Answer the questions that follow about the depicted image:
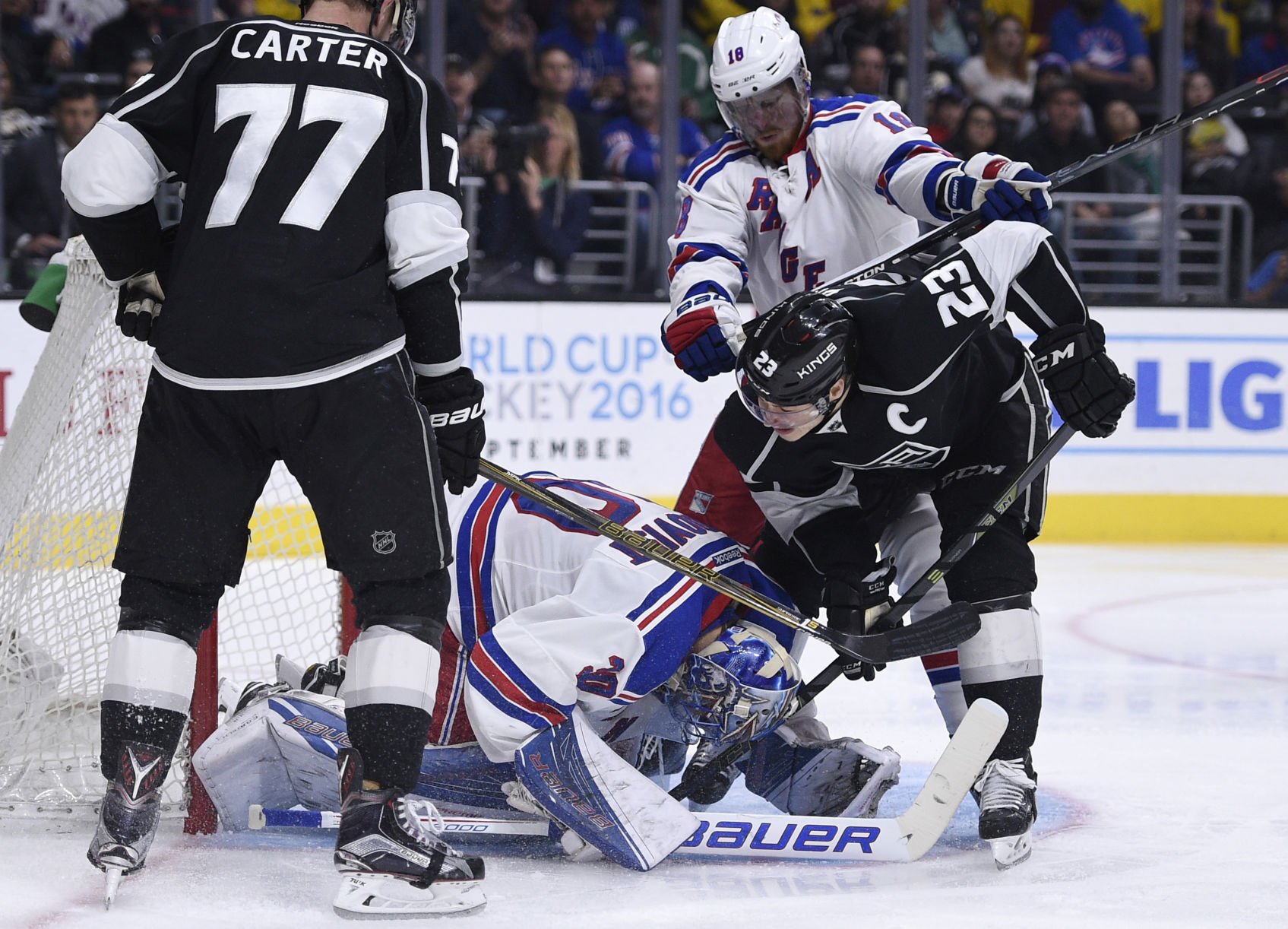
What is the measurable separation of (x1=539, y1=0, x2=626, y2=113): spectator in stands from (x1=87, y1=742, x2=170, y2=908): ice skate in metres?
4.62

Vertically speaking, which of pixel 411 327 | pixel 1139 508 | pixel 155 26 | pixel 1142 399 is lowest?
pixel 1139 508

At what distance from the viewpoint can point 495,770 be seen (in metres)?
2.28

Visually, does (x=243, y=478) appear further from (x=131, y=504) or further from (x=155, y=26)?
(x=155, y=26)

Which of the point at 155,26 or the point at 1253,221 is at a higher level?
the point at 155,26

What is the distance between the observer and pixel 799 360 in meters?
2.14

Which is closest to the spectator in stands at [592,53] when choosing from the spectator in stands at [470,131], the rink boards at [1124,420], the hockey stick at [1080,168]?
the spectator in stands at [470,131]

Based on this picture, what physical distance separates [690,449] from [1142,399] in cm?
166

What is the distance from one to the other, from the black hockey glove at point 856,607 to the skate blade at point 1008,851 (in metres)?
0.32

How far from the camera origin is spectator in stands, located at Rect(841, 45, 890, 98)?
643 centimetres

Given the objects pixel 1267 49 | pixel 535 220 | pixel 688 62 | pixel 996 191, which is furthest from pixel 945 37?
pixel 996 191

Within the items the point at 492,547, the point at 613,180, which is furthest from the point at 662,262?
the point at 492,547

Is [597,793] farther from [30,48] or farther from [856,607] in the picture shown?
[30,48]

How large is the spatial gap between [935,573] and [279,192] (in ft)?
3.49

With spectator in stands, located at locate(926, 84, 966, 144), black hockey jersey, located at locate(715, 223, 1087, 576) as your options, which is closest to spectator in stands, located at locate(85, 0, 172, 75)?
spectator in stands, located at locate(926, 84, 966, 144)
